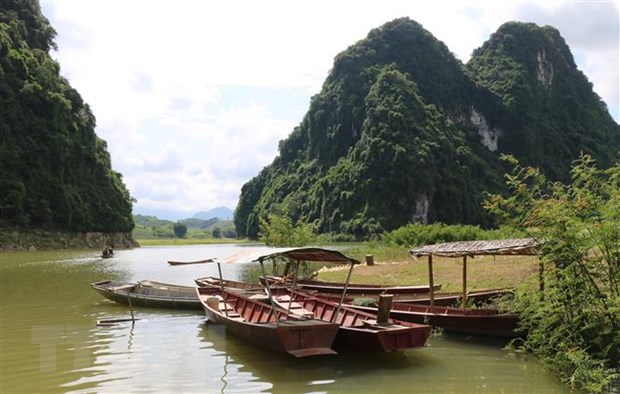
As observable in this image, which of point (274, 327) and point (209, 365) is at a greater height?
point (274, 327)

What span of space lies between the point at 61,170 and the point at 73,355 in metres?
70.7

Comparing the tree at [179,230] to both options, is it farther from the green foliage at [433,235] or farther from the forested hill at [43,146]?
the green foliage at [433,235]

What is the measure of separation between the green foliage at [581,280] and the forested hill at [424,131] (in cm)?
8818

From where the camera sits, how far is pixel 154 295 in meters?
18.7

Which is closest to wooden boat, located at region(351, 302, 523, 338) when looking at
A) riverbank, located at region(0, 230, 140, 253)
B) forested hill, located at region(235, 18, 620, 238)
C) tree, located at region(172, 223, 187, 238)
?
riverbank, located at region(0, 230, 140, 253)

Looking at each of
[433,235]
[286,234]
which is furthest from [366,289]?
[433,235]

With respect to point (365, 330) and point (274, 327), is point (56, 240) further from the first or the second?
point (365, 330)

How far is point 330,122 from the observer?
13062 centimetres

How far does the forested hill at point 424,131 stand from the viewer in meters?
105

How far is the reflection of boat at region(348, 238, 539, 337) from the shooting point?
11.6m

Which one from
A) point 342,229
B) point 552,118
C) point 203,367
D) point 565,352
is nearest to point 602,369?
point 565,352

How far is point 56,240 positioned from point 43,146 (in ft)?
44.5

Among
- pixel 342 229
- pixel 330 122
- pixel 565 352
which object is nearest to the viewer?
pixel 565 352

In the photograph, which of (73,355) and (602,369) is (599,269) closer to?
(602,369)
